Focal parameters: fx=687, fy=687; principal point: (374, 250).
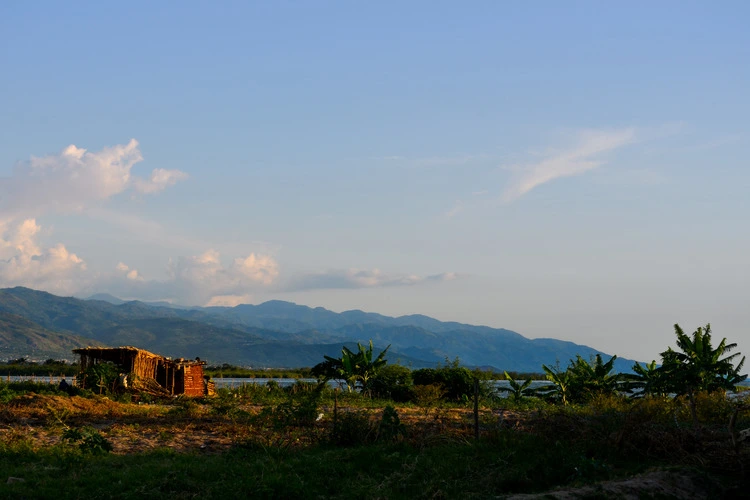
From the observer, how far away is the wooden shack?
3591cm

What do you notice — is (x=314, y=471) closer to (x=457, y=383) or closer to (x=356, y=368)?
(x=457, y=383)

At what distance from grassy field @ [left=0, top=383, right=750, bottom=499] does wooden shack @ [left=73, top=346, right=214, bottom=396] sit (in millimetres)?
13326

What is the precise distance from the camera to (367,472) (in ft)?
51.9

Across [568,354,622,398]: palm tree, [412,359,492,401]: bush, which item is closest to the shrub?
[412,359,492,401]: bush

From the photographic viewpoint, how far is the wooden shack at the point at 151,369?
118 ft

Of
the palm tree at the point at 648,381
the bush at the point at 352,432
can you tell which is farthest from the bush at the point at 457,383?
the bush at the point at 352,432

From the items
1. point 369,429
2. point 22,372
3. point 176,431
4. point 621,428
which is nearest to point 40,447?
point 176,431

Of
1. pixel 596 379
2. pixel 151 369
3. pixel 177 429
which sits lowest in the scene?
pixel 177 429

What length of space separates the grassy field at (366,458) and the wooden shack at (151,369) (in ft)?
43.7

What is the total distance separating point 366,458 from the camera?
54.9 feet

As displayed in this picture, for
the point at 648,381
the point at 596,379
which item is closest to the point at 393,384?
the point at 596,379

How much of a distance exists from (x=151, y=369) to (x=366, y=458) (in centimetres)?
2420

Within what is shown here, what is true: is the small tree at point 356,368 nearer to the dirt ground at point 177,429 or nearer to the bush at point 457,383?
the bush at point 457,383

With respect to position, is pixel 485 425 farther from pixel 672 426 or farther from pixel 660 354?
pixel 660 354
